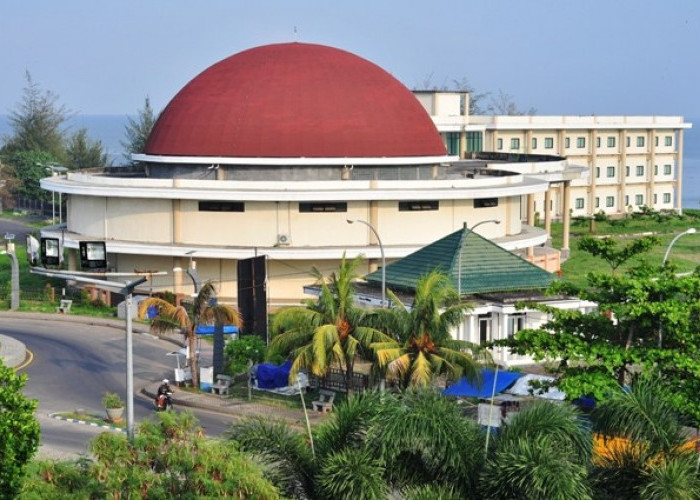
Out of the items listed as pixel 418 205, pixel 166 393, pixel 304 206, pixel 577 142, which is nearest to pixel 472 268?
pixel 166 393

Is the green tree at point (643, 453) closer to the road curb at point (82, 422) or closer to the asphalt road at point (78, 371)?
the asphalt road at point (78, 371)

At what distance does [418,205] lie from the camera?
204ft

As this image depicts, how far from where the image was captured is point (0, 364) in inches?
969

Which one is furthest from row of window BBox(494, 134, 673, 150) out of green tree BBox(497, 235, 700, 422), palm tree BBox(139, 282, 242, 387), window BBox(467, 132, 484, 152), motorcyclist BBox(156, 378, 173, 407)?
green tree BBox(497, 235, 700, 422)

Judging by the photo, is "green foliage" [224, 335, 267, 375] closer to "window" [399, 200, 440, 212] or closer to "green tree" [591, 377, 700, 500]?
"window" [399, 200, 440, 212]

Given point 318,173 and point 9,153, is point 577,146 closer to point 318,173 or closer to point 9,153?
point 318,173

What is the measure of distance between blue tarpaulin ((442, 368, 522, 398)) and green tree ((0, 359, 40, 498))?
48.8 ft

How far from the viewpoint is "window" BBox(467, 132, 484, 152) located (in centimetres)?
10256

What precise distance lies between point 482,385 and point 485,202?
2831 centimetres

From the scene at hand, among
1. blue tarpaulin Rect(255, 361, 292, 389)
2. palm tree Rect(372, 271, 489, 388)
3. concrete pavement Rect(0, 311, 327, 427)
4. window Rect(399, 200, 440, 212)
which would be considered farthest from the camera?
window Rect(399, 200, 440, 212)

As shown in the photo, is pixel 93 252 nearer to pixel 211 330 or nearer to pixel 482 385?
pixel 482 385

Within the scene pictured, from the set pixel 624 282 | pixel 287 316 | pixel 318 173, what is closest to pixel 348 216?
pixel 318 173

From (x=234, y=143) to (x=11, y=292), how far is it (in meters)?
12.2

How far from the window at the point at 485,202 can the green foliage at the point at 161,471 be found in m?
42.8
